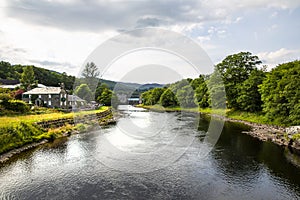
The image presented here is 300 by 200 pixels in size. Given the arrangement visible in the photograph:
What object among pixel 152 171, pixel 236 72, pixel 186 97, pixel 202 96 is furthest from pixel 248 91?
pixel 186 97

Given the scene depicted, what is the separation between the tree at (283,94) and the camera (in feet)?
90.5

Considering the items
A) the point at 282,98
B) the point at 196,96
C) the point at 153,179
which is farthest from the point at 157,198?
the point at 196,96

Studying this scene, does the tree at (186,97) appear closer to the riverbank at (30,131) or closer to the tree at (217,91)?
the tree at (217,91)

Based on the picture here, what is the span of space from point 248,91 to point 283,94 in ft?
36.8

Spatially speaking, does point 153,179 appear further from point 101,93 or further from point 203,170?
point 101,93

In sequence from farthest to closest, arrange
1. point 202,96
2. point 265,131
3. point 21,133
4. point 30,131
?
point 202,96
point 265,131
point 30,131
point 21,133

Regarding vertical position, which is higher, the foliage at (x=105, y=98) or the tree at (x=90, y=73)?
the tree at (x=90, y=73)

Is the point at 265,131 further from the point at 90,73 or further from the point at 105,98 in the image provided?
the point at 90,73

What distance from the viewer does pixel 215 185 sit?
13.3 meters

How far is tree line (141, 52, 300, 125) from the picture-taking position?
28.9 meters

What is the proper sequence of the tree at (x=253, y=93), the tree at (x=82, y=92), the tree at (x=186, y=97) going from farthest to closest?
the tree at (x=186, y=97)
the tree at (x=82, y=92)
the tree at (x=253, y=93)

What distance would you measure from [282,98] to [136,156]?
21836 mm

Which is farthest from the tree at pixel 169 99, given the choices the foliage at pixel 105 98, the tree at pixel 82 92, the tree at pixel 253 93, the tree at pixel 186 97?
the tree at pixel 253 93

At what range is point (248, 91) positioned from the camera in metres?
40.2
